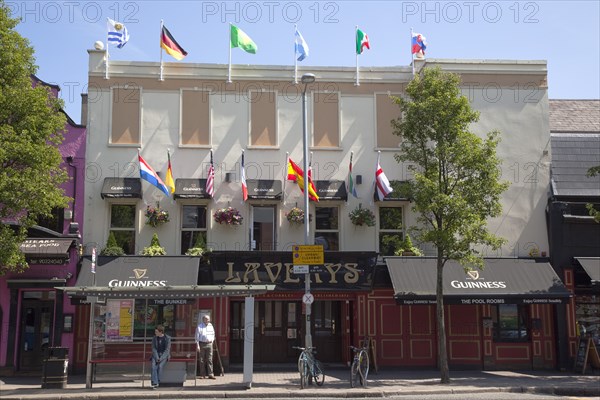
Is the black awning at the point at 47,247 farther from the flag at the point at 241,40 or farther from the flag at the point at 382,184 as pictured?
the flag at the point at 382,184

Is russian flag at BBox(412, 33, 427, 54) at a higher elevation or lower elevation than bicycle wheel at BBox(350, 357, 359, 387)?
higher

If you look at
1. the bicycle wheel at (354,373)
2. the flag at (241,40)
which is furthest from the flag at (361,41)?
the bicycle wheel at (354,373)

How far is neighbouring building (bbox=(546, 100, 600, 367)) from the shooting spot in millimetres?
21734

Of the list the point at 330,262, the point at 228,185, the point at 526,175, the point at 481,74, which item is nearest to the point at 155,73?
the point at 228,185

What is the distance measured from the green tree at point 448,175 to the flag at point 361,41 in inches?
175

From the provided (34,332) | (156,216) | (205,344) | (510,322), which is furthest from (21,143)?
(510,322)

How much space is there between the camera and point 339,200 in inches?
866

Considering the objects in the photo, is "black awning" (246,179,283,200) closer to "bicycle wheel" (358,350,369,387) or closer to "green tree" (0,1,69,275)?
"green tree" (0,1,69,275)

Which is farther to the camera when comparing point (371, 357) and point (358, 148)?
point (358, 148)

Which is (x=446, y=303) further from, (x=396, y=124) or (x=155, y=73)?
(x=155, y=73)

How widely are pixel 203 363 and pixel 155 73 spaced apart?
1026 centimetres

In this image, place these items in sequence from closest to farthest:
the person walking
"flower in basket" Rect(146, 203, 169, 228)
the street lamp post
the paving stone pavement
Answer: the paving stone pavement < the person walking < the street lamp post < "flower in basket" Rect(146, 203, 169, 228)

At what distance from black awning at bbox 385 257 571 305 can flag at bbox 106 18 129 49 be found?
1189cm

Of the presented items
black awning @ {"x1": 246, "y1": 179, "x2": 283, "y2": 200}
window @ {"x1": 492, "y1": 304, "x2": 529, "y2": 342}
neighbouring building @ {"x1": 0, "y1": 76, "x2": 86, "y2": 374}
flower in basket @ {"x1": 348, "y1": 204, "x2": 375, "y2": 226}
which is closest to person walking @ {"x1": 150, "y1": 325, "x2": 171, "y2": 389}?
neighbouring building @ {"x1": 0, "y1": 76, "x2": 86, "y2": 374}
